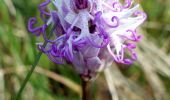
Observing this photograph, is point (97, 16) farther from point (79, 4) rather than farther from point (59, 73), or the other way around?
point (59, 73)

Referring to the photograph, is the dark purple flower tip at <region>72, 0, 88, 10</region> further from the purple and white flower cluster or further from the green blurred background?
the green blurred background

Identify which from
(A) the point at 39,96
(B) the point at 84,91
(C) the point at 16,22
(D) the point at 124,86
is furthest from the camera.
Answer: (C) the point at 16,22

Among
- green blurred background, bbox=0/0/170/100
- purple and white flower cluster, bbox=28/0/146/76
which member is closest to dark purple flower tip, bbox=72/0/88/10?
purple and white flower cluster, bbox=28/0/146/76

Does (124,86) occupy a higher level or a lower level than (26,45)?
lower

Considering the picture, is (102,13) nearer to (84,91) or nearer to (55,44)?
(55,44)

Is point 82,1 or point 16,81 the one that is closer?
point 82,1

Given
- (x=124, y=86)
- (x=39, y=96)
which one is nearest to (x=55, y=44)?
(x=39, y=96)

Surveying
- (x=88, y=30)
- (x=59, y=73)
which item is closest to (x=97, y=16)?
(x=88, y=30)
